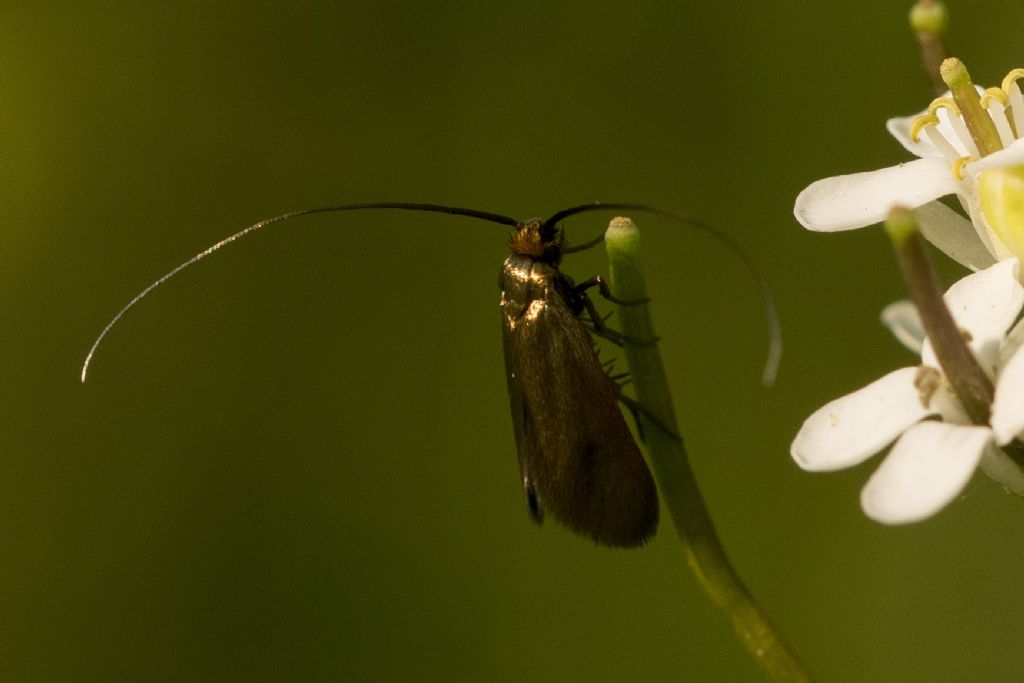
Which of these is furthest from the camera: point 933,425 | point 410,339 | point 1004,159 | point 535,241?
point 410,339

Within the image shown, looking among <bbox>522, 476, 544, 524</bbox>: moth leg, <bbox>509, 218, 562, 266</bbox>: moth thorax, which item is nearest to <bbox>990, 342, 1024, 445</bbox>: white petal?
<bbox>522, 476, 544, 524</bbox>: moth leg

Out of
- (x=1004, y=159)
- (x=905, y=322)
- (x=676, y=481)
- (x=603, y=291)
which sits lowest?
(x=676, y=481)

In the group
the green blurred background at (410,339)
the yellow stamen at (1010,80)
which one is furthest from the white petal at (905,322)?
the green blurred background at (410,339)

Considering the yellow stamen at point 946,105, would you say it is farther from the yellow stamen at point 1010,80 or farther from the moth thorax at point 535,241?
the moth thorax at point 535,241

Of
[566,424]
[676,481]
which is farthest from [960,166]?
[566,424]

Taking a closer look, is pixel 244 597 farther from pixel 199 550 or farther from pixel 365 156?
pixel 365 156

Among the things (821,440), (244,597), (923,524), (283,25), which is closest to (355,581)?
(244,597)

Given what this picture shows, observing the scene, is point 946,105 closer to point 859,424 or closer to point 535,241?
point 859,424
